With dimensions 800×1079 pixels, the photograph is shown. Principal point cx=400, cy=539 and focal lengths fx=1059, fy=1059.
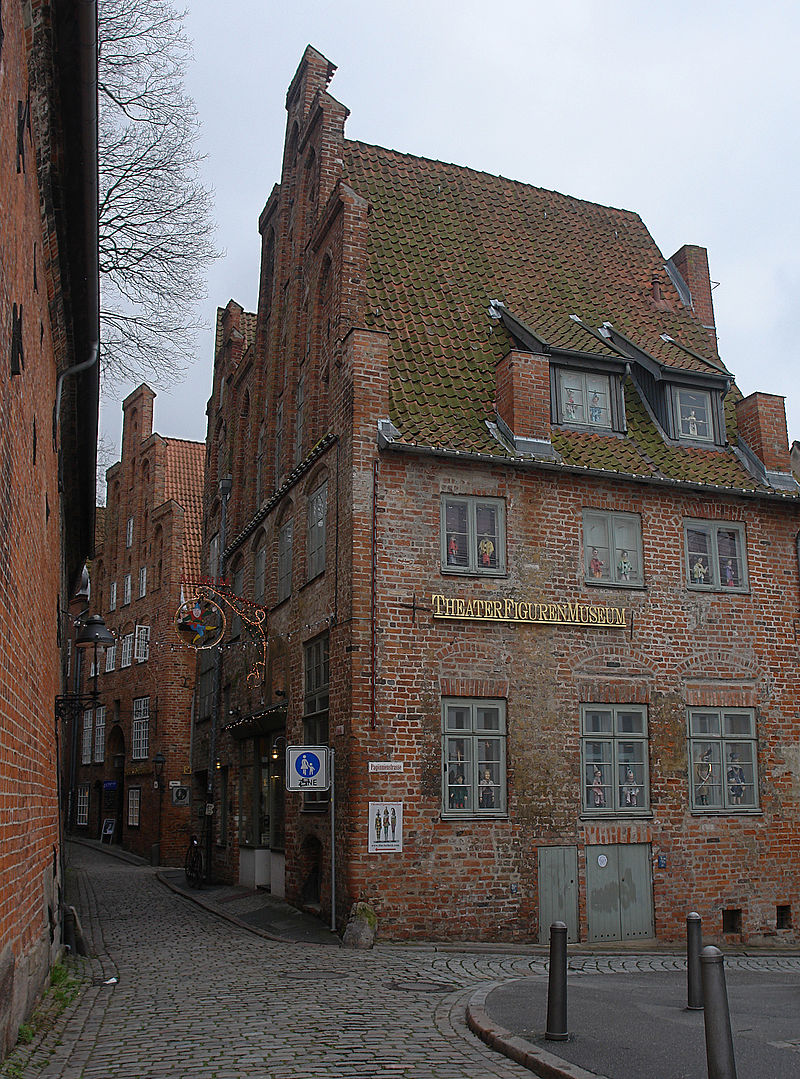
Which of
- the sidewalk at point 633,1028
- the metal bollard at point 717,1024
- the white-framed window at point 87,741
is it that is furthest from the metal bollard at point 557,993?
the white-framed window at point 87,741

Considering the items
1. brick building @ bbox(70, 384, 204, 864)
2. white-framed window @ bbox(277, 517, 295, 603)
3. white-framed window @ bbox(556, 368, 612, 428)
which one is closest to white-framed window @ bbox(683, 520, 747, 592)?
white-framed window @ bbox(556, 368, 612, 428)

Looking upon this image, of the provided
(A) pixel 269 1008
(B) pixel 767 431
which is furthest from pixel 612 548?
(A) pixel 269 1008

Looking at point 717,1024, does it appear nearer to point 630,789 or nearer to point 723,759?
point 630,789

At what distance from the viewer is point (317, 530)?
56.5 ft

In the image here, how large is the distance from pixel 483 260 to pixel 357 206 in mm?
2940

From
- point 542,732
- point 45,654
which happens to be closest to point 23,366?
point 45,654

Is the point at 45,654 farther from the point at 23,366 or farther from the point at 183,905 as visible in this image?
the point at 183,905

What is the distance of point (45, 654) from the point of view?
34.4ft

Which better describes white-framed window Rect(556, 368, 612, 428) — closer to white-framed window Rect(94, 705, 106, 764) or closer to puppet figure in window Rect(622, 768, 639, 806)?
puppet figure in window Rect(622, 768, 639, 806)

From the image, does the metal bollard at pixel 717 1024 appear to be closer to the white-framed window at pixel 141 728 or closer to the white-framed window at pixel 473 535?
the white-framed window at pixel 473 535

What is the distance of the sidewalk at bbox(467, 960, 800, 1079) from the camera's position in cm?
715

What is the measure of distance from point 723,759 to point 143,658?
872 inches

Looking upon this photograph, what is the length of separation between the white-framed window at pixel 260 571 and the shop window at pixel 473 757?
6560mm

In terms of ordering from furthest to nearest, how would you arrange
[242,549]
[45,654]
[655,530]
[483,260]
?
[242,549] < [483,260] < [655,530] < [45,654]
